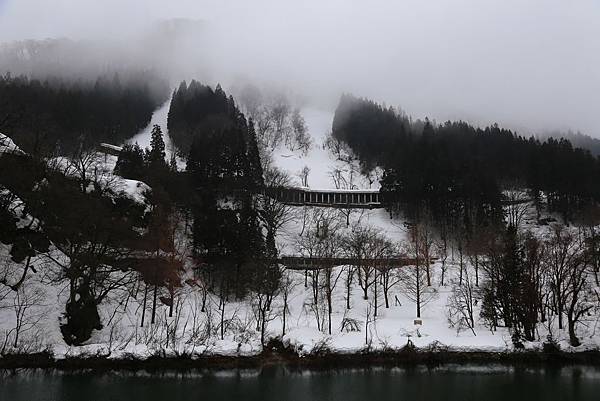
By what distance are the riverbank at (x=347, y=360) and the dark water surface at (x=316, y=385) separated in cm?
125

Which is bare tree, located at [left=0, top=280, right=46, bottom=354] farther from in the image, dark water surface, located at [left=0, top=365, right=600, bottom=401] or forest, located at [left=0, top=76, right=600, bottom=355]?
dark water surface, located at [left=0, top=365, right=600, bottom=401]

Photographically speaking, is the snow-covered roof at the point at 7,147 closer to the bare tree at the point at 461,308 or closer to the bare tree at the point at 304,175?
the bare tree at the point at 461,308

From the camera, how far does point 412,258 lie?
52.1m

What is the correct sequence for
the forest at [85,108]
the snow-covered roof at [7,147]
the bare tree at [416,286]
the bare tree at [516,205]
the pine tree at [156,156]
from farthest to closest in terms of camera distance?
the forest at [85,108] → the bare tree at [516,205] → the pine tree at [156,156] → the bare tree at [416,286] → the snow-covered roof at [7,147]

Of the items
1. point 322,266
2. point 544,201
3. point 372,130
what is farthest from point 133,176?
point 372,130

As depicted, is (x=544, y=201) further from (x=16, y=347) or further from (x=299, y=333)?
(x=16, y=347)

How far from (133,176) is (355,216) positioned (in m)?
33.1

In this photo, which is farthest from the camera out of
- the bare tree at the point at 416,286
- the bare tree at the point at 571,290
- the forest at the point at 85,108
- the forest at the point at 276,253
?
the forest at the point at 85,108

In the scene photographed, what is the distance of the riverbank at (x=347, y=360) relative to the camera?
3053 cm

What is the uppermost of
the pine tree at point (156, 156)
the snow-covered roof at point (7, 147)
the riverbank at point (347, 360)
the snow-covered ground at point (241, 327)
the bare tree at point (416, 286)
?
the pine tree at point (156, 156)

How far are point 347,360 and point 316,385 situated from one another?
6010mm

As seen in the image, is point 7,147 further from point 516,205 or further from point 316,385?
point 516,205

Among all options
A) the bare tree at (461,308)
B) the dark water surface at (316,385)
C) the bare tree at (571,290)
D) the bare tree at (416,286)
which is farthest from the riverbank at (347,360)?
the bare tree at (416,286)

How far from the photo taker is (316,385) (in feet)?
88.9
